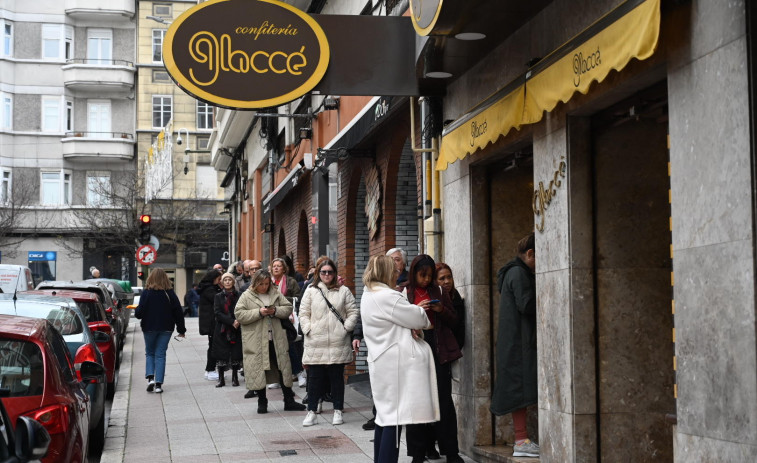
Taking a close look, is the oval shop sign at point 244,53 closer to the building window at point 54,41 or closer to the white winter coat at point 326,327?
the white winter coat at point 326,327

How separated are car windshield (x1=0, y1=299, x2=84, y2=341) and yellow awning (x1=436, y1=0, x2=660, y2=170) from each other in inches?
179

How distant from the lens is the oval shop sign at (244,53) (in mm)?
9109

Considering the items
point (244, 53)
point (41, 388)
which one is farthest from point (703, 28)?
point (244, 53)

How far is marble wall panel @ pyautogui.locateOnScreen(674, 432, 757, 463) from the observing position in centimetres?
532

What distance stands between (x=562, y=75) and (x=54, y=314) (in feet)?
22.1

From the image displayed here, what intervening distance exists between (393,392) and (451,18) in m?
2.76

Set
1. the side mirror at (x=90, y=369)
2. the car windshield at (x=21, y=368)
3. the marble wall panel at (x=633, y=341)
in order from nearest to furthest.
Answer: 1. the car windshield at (x=21, y=368)
2. the marble wall panel at (x=633, y=341)
3. the side mirror at (x=90, y=369)

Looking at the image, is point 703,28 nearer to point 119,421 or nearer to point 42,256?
point 119,421

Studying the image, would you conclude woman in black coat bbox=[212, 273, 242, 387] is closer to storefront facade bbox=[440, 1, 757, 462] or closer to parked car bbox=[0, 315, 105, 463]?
storefront facade bbox=[440, 1, 757, 462]

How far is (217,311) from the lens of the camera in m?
16.0

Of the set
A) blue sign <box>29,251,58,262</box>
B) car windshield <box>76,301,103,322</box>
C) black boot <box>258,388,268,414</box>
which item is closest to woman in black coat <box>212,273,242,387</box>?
car windshield <box>76,301,103,322</box>

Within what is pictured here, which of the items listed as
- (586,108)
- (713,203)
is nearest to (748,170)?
(713,203)

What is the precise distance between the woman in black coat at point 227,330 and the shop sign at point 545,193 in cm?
807

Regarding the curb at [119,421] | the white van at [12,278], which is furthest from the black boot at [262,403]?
the white van at [12,278]
